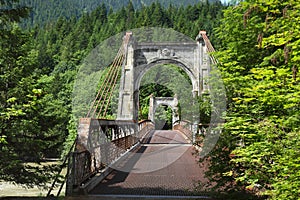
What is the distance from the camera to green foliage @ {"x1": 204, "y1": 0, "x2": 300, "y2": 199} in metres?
2.79

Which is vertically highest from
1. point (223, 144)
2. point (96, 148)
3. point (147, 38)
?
point (147, 38)

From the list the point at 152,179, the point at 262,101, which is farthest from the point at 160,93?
the point at 262,101

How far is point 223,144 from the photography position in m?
3.88

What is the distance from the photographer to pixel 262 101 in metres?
3.24

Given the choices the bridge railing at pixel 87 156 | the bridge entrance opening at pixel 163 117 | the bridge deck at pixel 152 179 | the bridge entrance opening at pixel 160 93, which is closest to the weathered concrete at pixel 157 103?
the bridge entrance opening at pixel 160 93

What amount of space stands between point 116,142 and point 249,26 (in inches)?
225

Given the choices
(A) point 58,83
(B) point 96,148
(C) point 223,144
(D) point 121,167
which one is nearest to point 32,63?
(B) point 96,148

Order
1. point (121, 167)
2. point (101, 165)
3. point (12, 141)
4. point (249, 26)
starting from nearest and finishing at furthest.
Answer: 1. point (249, 26)
2. point (12, 141)
3. point (101, 165)
4. point (121, 167)

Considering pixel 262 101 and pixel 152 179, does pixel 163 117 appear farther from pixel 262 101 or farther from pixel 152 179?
pixel 262 101

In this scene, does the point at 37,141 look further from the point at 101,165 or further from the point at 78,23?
the point at 78,23

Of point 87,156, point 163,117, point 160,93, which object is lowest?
point 163,117

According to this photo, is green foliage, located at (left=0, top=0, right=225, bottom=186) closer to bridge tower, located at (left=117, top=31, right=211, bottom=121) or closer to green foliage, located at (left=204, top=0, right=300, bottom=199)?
green foliage, located at (left=204, top=0, right=300, bottom=199)

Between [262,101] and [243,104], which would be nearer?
[262,101]

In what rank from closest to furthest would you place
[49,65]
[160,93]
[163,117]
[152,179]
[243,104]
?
[243,104] → [152,179] → [49,65] → [163,117] → [160,93]
